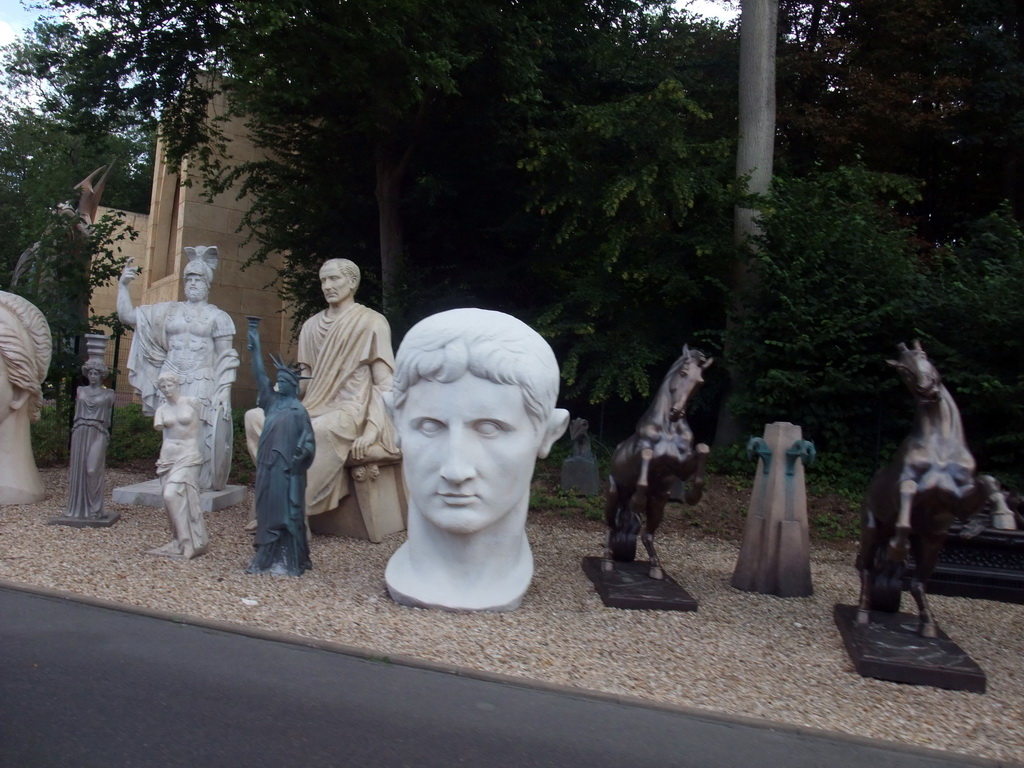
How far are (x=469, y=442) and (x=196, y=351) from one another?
14.3 feet

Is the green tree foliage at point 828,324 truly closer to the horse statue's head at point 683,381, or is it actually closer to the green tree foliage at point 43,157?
the horse statue's head at point 683,381

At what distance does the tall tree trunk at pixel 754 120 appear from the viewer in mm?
11047

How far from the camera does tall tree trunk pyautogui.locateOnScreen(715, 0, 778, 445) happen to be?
11047 millimetres

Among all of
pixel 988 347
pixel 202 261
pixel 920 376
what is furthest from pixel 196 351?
pixel 988 347

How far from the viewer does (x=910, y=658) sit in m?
4.13

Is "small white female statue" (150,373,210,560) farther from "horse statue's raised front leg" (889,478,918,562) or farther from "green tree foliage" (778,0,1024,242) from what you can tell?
"green tree foliage" (778,0,1024,242)

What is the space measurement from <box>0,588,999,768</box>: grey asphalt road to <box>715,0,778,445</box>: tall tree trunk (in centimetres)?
782

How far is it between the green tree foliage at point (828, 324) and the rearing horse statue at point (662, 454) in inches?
189

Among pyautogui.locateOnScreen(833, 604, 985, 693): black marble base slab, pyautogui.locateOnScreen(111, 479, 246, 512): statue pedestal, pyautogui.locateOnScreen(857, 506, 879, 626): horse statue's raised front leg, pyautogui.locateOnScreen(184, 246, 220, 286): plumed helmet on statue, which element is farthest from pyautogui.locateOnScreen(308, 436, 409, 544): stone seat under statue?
pyautogui.locateOnScreen(833, 604, 985, 693): black marble base slab

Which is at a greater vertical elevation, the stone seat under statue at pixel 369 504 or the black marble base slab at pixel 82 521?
the stone seat under statue at pixel 369 504

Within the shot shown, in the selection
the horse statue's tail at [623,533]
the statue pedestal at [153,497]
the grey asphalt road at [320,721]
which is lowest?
the grey asphalt road at [320,721]

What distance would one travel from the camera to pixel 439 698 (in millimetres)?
3635

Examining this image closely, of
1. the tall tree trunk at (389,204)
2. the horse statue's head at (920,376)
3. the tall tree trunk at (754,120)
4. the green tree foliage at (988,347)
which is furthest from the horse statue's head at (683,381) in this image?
the tall tree trunk at (389,204)

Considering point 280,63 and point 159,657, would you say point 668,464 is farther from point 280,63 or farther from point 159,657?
point 280,63
